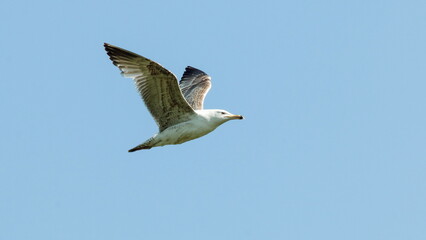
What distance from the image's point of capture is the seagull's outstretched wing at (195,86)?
17.1m

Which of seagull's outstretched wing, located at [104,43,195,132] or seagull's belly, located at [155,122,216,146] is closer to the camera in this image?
seagull's outstretched wing, located at [104,43,195,132]

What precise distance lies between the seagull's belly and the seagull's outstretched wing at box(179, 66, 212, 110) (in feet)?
8.44

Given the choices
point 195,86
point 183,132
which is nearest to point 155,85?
point 183,132

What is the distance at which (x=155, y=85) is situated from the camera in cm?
1387

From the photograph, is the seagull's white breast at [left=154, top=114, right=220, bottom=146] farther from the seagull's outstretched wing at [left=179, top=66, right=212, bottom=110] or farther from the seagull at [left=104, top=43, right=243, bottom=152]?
the seagull's outstretched wing at [left=179, top=66, right=212, bottom=110]

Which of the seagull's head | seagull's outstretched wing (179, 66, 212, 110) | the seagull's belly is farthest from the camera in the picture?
seagull's outstretched wing (179, 66, 212, 110)

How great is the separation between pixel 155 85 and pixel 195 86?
4.23m

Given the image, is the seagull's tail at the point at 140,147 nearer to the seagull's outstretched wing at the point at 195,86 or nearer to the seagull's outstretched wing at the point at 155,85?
the seagull's outstretched wing at the point at 155,85

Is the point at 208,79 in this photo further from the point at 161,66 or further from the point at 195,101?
the point at 161,66

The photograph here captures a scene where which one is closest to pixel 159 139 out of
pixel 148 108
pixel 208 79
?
pixel 148 108

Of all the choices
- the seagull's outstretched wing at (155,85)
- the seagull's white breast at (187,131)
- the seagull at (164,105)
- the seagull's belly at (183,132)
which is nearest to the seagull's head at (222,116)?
the seagull at (164,105)

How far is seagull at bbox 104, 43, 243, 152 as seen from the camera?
13703 mm

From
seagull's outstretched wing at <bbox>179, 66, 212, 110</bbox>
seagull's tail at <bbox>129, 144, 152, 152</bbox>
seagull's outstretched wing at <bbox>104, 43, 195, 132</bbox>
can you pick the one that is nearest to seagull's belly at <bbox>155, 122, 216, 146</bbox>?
seagull's outstretched wing at <bbox>104, 43, 195, 132</bbox>

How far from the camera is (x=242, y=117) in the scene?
14578 mm
